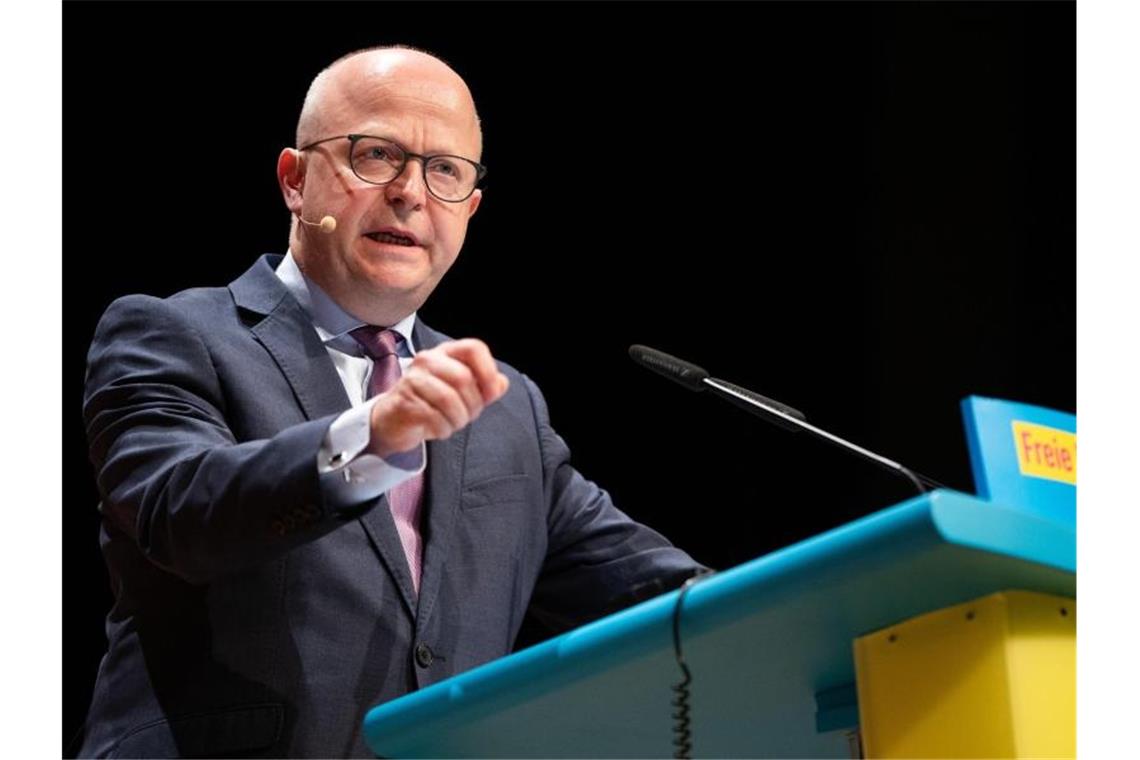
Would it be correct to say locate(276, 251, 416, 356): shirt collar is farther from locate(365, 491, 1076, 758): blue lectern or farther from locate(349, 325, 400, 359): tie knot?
locate(365, 491, 1076, 758): blue lectern

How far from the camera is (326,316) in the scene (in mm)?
2061

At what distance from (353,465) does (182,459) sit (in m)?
0.25

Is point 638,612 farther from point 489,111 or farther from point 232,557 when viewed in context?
point 489,111

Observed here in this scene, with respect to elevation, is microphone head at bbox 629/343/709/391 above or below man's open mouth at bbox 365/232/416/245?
below

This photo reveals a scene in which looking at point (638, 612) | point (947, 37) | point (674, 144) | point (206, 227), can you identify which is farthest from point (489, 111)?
point (638, 612)

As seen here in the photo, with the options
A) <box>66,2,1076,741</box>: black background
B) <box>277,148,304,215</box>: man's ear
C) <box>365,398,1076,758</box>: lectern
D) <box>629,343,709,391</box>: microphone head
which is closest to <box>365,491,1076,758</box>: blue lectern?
<box>365,398,1076,758</box>: lectern

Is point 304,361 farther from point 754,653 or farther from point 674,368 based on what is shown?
point 754,653

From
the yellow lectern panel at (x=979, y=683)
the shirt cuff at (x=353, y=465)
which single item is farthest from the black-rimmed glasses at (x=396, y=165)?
the yellow lectern panel at (x=979, y=683)

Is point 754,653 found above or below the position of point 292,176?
below

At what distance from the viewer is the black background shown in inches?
135

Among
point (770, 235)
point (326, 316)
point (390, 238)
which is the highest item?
point (770, 235)

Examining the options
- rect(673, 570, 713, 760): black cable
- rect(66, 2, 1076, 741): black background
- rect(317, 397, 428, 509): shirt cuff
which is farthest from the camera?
rect(66, 2, 1076, 741): black background

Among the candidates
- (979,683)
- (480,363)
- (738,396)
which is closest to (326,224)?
(738,396)

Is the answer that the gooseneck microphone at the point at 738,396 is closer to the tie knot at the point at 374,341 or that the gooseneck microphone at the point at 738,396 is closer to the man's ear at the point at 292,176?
the tie knot at the point at 374,341
